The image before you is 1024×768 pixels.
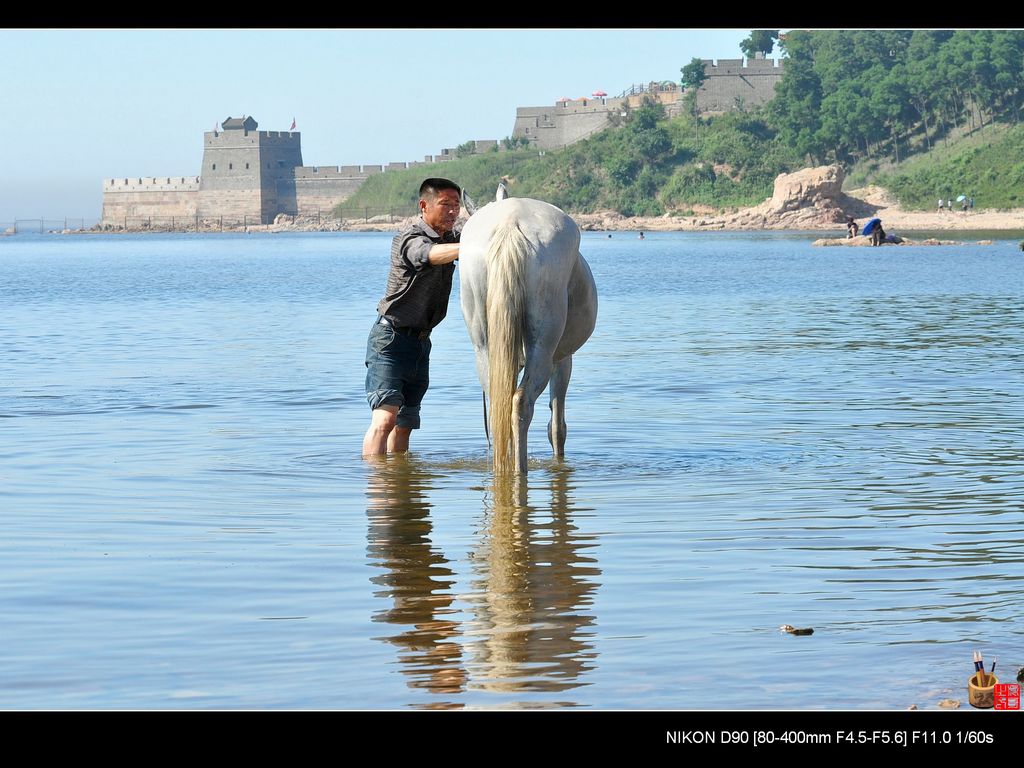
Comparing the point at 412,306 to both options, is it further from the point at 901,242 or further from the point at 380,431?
the point at 901,242

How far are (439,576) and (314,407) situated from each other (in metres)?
6.46

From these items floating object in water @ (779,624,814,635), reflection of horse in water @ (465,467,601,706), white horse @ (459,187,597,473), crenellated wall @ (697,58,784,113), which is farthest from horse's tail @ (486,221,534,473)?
crenellated wall @ (697,58,784,113)

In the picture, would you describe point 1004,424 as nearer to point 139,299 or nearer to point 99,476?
point 99,476

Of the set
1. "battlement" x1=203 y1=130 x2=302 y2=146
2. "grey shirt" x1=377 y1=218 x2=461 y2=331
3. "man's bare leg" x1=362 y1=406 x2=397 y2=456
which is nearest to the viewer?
"grey shirt" x1=377 y1=218 x2=461 y2=331

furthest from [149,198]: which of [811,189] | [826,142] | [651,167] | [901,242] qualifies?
[901,242]

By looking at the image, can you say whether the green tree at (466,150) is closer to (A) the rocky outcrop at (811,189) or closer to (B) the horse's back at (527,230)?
(A) the rocky outcrop at (811,189)

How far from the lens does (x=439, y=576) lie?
5.86 m

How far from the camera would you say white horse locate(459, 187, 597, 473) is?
23.4 ft

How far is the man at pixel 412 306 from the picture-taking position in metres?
7.91

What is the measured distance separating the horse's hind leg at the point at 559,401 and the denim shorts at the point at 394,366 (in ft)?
2.32

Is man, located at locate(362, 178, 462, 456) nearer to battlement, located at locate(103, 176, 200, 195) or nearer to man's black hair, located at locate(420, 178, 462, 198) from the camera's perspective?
man's black hair, located at locate(420, 178, 462, 198)

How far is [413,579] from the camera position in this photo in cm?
580

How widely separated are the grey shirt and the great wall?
4814 inches

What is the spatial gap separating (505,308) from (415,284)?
1.05 m
